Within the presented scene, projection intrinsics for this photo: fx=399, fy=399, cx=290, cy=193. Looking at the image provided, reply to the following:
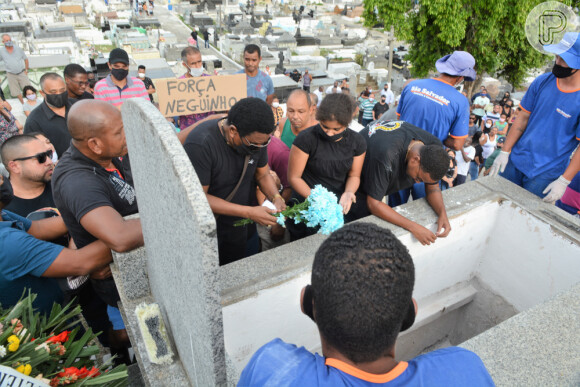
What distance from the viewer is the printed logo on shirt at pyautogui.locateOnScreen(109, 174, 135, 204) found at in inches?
99.7

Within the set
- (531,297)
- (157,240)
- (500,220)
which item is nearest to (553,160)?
(500,220)

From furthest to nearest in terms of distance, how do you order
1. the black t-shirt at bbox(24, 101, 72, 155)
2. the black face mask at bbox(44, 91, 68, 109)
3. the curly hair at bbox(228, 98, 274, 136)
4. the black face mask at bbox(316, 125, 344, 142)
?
1. the black face mask at bbox(44, 91, 68, 109)
2. the black t-shirt at bbox(24, 101, 72, 155)
3. the black face mask at bbox(316, 125, 344, 142)
4. the curly hair at bbox(228, 98, 274, 136)

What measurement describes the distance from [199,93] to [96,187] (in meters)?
2.87

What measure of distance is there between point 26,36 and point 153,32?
19.6ft

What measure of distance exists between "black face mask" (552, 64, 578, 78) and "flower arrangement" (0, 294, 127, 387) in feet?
13.1

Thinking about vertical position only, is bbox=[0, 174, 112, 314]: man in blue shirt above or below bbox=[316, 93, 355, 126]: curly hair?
below

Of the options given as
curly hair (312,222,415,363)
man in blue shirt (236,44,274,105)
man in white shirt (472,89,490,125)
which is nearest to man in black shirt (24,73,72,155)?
man in blue shirt (236,44,274,105)

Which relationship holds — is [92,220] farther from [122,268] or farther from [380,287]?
[380,287]

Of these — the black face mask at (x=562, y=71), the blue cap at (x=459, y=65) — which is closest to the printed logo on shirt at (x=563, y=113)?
the black face mask at (x=562, y=71)

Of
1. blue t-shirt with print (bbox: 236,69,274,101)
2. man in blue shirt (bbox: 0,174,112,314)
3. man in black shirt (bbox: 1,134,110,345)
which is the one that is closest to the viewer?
man in blue shirt (bbox: 0,174,112,314)

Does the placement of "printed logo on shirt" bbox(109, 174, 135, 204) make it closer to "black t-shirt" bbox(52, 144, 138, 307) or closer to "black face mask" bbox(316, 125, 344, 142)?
"black t-shirt" bbox(52, 144, 138, 307)

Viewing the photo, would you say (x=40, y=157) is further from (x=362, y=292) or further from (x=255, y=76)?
(x=255, y=76)

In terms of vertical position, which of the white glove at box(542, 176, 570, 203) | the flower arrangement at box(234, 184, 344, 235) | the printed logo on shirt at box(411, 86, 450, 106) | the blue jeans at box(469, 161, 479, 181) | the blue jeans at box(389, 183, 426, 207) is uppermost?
the printed logo on shirt at box(411, 86, 450, 106)

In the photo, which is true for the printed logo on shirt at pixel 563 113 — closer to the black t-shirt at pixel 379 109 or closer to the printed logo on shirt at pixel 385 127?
the printed logo on shirt at pixel 385 127
